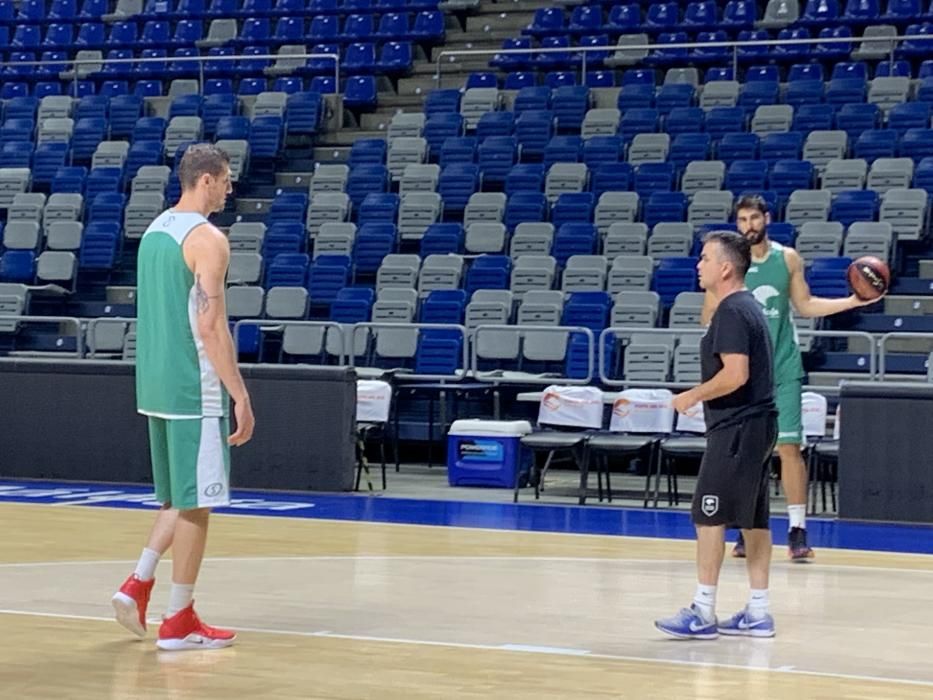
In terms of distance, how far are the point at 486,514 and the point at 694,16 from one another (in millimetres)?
11051

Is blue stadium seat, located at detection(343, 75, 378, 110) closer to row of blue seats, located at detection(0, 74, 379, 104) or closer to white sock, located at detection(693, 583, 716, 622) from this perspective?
row of blue seats, located at detection(0, 74, 379, 104)

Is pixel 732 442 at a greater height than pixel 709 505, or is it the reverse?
pixel 732 442

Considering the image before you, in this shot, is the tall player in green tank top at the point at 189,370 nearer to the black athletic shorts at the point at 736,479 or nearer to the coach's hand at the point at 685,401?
the coach's hand at the point at 685,401

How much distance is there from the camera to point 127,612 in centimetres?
728

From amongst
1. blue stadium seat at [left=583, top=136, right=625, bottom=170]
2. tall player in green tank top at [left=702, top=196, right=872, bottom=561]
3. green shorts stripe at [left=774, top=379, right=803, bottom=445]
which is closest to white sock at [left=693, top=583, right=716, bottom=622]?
tall player in green tank top at [left=702, top=196, right=872, bottom=561]

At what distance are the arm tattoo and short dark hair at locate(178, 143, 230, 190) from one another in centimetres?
43

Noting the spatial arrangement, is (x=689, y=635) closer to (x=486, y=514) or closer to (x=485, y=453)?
(x=486, y=514)

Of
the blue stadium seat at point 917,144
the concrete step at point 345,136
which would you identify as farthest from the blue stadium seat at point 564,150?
the blue stadium seat at point 917,144

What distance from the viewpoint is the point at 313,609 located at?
8.32m

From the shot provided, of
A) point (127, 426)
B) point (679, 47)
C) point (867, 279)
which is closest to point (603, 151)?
point (679, 47)

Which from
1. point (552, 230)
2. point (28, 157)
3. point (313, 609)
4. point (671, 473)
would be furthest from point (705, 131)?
point (313, 609)

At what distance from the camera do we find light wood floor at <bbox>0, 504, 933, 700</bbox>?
6516mm

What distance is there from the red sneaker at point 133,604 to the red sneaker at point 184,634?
15cm

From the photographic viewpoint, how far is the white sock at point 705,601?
7539 mm
